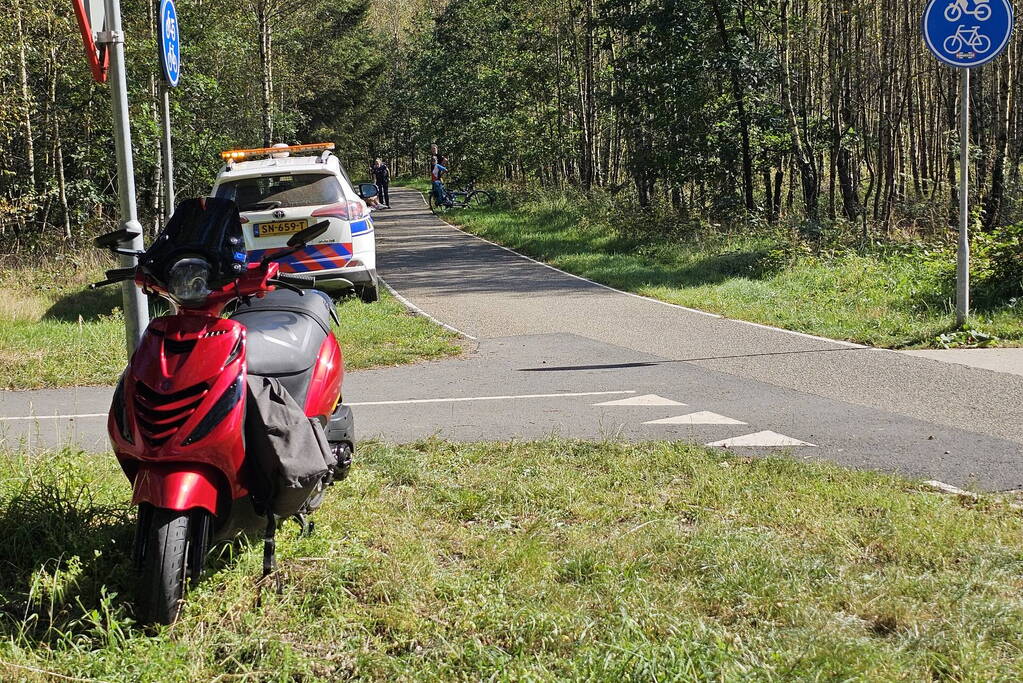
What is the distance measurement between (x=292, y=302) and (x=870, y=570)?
297 cm

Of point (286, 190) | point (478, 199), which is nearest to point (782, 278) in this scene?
point (286, 190)

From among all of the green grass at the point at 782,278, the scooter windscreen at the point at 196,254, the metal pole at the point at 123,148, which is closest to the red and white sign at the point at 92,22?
the metal pole at the point at 123,148

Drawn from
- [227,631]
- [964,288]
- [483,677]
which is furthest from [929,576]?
[964,288]

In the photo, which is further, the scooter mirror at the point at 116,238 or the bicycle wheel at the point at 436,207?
the bicycle wheel at the point at 436,207

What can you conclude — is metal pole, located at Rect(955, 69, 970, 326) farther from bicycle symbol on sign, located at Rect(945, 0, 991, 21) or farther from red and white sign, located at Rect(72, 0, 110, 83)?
red and white sign, located at Rect(72, 0, 110, 83)

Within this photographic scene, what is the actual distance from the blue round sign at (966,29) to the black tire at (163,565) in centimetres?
980

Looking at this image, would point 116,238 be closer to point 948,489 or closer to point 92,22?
point 92,22

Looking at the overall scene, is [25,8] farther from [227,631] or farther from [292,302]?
[227,631]

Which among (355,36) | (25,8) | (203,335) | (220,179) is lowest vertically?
(203,335)

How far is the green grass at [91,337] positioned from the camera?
10633mm

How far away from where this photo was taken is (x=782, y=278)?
16641 millimetres

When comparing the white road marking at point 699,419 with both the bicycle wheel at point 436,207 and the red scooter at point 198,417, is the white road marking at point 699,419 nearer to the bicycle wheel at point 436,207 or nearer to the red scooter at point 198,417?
the red scooter at point 198,417

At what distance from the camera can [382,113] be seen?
240 ft

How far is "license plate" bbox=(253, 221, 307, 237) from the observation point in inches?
549
